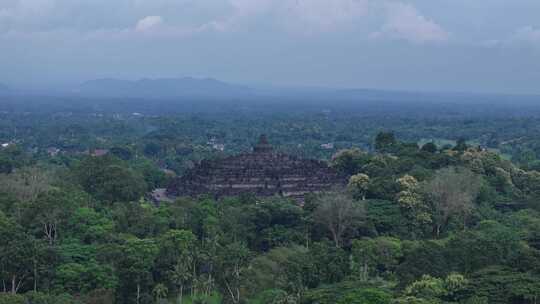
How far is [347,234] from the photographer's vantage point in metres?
37.9

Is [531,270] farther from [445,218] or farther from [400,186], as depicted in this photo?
[400,186]

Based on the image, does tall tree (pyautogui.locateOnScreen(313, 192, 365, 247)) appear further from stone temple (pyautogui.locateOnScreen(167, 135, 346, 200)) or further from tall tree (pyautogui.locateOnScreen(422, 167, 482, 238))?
stone temple (pyautogui.locateOnScreen(167, 135, 346, 200))

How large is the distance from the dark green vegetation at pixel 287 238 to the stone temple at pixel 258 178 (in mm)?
3455

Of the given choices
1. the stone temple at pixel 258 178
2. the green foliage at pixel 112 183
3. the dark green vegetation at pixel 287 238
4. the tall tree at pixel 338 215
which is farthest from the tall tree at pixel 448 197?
the green foliage at pixel 112 183

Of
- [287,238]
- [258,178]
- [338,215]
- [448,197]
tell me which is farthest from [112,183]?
[448,197]

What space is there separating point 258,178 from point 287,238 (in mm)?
14167

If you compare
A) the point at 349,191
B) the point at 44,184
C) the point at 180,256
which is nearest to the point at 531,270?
the point at 180,256

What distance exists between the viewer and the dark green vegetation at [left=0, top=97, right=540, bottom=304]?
27906 mm

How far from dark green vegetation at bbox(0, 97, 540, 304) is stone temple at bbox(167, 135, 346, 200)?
136 inches

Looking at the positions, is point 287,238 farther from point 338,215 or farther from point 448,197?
point 448,197

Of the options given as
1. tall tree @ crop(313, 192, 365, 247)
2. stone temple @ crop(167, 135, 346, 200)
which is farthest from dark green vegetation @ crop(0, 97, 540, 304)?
stone temple @ crop(167, 135, 346, 200)

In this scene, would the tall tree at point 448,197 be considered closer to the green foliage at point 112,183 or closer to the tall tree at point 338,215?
the tall tree at point 338,215

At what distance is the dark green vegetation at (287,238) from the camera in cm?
2791

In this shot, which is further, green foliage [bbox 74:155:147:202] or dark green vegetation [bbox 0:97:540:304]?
green foliage [bbox 74:155:147:202]
